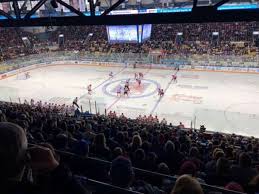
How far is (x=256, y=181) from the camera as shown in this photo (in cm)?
338

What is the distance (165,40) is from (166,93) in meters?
14.7

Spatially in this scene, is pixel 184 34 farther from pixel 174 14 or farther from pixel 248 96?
pixel 174 14

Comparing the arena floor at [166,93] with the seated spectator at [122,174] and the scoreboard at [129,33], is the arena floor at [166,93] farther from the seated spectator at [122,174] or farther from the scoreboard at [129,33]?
the seated spectator at [122,174]

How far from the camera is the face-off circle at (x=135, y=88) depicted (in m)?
21.7

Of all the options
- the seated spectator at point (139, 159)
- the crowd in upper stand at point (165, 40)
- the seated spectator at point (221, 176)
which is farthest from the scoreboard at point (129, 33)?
the seated spectator at point (221, 176)

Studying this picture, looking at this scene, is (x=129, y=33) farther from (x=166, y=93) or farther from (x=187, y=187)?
(x=187, y=187)

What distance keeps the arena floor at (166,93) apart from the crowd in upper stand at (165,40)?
544 centimetres

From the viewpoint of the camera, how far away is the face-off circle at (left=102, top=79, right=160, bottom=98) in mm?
21688

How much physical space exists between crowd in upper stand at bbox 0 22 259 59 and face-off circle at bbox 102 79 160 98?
8526 millimetres

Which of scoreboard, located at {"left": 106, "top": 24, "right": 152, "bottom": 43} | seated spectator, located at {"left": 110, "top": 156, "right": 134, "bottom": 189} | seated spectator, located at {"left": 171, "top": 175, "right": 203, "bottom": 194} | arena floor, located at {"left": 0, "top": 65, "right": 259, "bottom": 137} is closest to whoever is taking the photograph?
seated spectator, located at {"left": 171, "top": 175, "right": 203, "bottom": 194}

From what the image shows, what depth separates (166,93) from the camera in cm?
2134

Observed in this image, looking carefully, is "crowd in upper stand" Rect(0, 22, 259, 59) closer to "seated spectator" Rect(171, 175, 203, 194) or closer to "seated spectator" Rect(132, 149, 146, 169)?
"seated spectator" Rect(132, 149, 146, 169)

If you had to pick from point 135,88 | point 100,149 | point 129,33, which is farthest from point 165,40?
point 100,149

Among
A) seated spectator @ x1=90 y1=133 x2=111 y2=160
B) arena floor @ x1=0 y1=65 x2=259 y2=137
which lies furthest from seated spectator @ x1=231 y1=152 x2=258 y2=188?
arena floor @ x1=0 y1=65 x2=259 y2=137
